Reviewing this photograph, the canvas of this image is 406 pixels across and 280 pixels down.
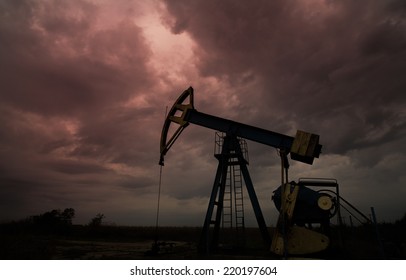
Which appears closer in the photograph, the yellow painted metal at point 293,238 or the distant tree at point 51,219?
the yellow painted metal at point 293,238

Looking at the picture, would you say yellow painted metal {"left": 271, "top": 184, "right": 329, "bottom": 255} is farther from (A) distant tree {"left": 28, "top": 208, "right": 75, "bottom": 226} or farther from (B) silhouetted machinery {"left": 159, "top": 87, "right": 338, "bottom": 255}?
(A) distant tree {"left": 28, "top": 208, "right": 75, "bottom": 226}

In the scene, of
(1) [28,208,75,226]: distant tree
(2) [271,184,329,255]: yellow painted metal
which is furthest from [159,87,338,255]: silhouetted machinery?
(1) [28,208,75,226]: distant tree

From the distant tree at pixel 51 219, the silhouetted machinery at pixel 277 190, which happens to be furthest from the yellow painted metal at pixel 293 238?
the distant tree at pixel 51 219

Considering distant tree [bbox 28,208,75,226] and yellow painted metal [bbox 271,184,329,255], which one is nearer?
yellow painted metal [bbox 271,184,329,255]

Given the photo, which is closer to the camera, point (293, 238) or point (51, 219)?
point (293, 238)

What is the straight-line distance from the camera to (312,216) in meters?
8.73

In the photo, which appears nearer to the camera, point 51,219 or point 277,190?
point 277,190

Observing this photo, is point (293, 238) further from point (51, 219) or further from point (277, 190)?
point (51, 219)

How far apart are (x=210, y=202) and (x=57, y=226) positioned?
18573 mm

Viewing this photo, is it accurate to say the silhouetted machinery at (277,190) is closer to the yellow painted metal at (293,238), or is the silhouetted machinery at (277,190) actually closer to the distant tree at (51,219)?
the yellow painted metal at (293,238)

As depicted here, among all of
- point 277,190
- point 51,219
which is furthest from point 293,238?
point 51,219

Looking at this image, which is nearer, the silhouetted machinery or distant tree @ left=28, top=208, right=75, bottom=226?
the silhouetted machinery
